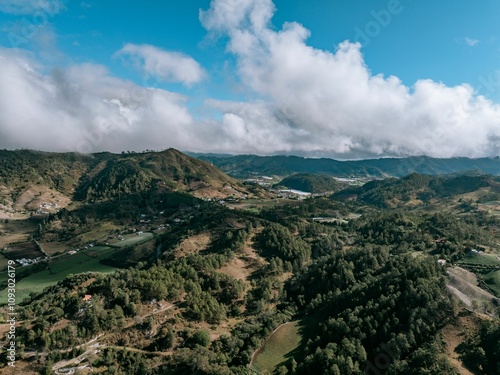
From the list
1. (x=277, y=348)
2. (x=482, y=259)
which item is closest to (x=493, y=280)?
(x=482, y=259)

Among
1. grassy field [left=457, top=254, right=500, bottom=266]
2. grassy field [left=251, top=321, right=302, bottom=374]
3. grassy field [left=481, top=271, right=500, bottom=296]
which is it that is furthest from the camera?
grassy field [left=457, top=254, right=500, bottom=266]

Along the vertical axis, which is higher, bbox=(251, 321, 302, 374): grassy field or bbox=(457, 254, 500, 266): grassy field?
bbox=(457, 254, 500, 266): grassy field

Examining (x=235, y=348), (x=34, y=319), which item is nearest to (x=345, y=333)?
(x=235, y=348)

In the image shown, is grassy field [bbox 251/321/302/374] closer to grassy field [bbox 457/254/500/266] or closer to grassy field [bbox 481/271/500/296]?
grassy field [bbox 481/271/500/296]

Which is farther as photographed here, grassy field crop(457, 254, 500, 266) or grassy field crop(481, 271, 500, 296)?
grassy field crop(457, 254, 500, 266)

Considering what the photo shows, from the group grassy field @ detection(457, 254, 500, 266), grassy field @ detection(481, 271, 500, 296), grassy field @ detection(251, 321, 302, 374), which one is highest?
grassy field @ detection(457, 254, 500, 266)

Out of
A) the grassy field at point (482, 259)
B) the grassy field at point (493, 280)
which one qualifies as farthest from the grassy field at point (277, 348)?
the grassy field at point (482, 259)

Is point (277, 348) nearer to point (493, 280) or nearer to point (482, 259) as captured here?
point (493, 280)

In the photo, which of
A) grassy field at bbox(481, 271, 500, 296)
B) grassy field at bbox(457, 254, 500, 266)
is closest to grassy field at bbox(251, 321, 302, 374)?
grassy field at bbox(481, 271, 500, 296)
